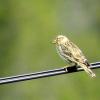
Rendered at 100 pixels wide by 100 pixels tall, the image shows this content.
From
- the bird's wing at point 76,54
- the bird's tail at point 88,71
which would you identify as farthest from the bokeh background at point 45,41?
the bird's tail at point 88,71

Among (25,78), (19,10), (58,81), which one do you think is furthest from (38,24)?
(25,78)

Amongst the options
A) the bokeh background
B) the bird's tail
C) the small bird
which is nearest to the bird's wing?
the small bird

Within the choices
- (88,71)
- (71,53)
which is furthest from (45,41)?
(88,71)

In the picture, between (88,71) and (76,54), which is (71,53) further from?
(88,71)

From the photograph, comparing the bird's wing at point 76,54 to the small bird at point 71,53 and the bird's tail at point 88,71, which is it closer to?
the small bird at point 71,53

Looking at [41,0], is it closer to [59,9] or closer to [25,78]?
[59,9]
